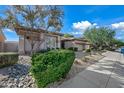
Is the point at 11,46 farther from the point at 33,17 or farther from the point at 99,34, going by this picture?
the point at 99,34

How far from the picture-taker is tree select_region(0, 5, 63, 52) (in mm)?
11930

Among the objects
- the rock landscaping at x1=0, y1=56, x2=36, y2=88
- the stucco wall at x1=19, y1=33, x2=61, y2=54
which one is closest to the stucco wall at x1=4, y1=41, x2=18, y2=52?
the stucco wall at x1=19, y1=33, x2=61, y2=54

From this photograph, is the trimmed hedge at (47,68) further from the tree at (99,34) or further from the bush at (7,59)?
the tree at (99,34)

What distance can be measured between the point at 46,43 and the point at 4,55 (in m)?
10.8

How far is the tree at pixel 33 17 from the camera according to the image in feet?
39.1

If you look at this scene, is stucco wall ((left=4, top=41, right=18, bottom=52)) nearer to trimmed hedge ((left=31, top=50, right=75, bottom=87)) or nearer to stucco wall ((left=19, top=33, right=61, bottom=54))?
stucco wall ((left=19, top=33, right=61, bottom=54))

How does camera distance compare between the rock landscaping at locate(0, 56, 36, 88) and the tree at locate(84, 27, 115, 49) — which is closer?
the rock landscaping at locate(0, 56, 36, 88)

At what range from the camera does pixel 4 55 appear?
8227 millimetres

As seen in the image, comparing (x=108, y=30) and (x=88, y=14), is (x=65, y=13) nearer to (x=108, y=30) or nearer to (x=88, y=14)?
(x=88, y=14)

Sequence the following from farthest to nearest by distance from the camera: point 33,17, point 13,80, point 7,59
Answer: point 33,17
point 7,59
point 13,80

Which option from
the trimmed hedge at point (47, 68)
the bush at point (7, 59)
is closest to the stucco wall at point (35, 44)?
the bush at point (7, 59)

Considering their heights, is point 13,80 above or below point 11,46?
below

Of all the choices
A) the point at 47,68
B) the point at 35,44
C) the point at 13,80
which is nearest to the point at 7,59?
the point at 13,80

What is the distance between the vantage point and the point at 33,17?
1227 centimetres
